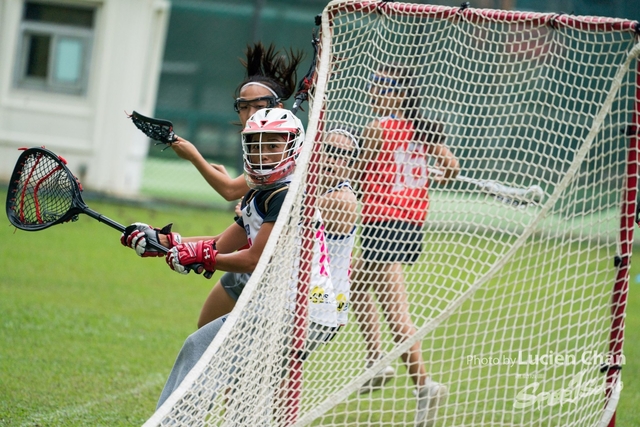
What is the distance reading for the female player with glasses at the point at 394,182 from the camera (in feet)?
12.7

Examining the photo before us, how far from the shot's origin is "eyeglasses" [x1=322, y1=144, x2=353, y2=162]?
3.62 metres

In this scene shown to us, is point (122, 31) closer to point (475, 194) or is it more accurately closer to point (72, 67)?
point (72, 67)

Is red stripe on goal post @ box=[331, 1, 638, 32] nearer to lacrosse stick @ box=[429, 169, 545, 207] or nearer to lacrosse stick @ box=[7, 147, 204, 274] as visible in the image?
lacrosse stick @ box=[429, 169, 545, 207]

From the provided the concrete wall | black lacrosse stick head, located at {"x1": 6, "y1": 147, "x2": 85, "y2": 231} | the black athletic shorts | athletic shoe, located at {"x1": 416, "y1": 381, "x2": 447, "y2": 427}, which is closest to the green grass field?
black lacrosse stick head, located at {"x1": 6, "y1": 147, "x2": 85, "y2": 231}

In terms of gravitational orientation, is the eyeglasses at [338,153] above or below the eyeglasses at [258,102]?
below

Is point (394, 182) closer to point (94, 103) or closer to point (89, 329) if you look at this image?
point (89, 329)

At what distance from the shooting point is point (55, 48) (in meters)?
13.1

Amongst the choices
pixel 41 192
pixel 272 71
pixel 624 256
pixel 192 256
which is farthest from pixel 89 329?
pixel 624 256

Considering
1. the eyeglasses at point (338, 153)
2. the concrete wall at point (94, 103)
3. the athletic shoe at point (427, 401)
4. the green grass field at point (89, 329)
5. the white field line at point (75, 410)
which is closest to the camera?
the eyeglasses at point (338, 153)

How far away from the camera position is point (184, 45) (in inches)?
524

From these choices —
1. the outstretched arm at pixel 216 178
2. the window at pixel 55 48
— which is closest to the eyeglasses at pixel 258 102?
the outstretched arm at pixel 216 178

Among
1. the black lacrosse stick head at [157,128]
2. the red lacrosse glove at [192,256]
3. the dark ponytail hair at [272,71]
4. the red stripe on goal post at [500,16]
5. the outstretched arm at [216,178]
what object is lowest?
the red lacrosse glove at [192,256]

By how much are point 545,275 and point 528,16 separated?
1086 millimetres

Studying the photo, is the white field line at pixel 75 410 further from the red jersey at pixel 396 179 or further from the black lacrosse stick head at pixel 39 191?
the red jersey at pixel 396 179
